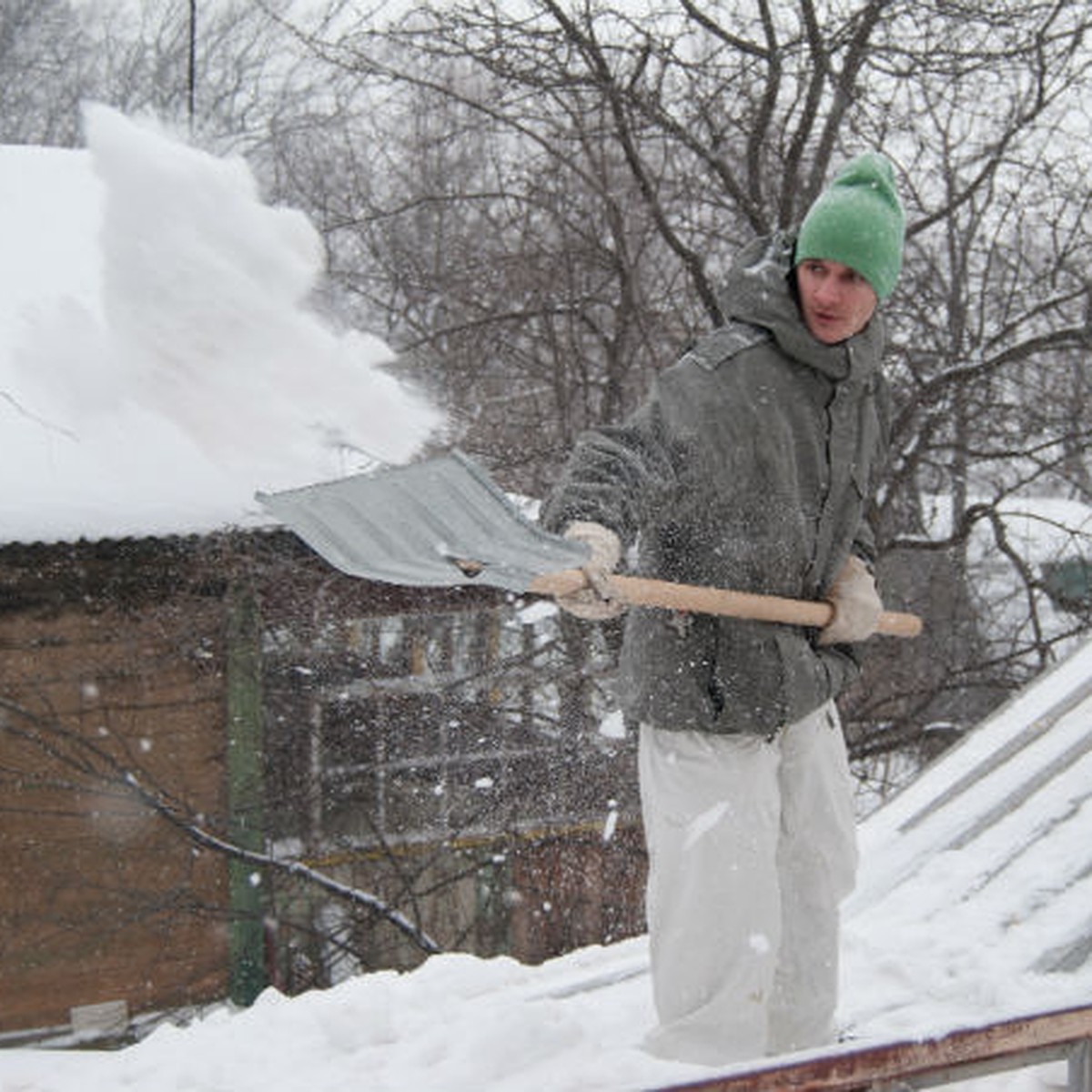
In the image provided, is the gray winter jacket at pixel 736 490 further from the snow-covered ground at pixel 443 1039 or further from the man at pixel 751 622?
the snow-covered ground at pixel 443 1039

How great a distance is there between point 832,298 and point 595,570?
2.30ft

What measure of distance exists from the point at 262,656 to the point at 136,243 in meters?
4.46

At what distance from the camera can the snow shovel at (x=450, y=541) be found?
2.09m

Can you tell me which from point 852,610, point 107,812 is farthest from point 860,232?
point 107,812

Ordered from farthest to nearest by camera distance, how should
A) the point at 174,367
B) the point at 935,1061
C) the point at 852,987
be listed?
the point at 174,367 → the point at 852,987 → the point at 935,1061

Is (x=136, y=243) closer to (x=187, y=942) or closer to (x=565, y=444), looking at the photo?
(x=565, y=444)

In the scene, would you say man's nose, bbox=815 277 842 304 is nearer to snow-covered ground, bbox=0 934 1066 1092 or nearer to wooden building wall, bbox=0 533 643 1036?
snow-covered ground, bbox=0 934 1066 1092

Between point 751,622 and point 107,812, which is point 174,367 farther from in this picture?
point 107,812

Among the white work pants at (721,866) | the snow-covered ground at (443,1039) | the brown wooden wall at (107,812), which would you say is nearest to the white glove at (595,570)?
the white work pants at (721,866)

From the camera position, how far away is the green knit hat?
2.37m

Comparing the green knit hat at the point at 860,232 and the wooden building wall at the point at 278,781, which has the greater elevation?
the green knit hat at the point at 860,232

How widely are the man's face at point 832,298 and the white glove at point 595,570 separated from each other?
58 cm

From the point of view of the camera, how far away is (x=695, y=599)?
223 cm

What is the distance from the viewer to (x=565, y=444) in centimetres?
901
